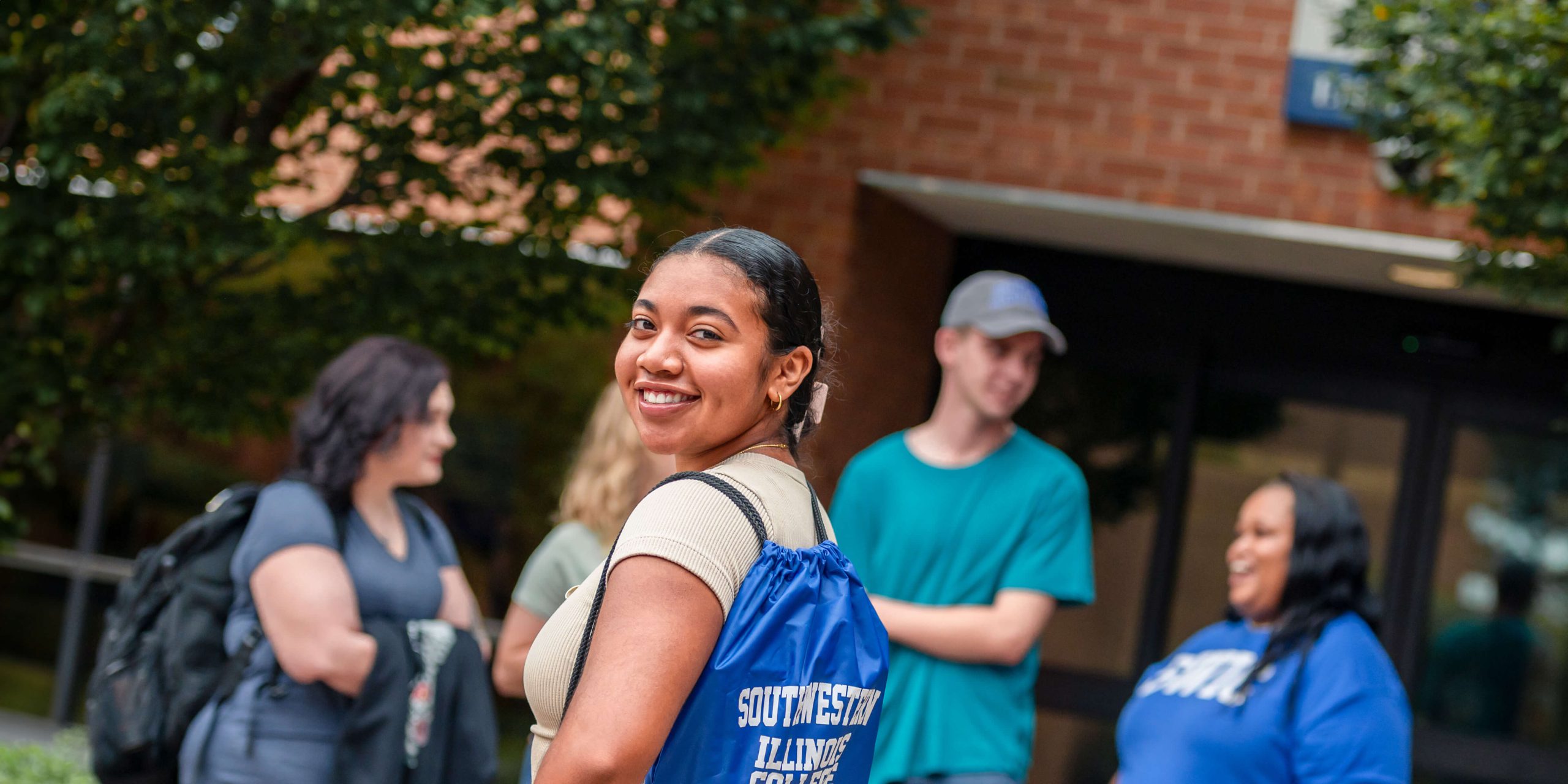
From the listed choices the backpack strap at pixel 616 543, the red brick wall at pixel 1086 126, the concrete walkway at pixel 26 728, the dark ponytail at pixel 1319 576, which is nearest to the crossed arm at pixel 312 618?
the backpack strap at pixel 616 543

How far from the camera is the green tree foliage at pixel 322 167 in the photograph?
4.22 metres

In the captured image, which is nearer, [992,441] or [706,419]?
[706,419]

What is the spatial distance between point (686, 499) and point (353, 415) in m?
1.79

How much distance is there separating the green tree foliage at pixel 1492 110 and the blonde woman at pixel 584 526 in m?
2.22

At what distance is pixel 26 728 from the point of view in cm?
801

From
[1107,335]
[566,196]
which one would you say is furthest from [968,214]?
[566,196]

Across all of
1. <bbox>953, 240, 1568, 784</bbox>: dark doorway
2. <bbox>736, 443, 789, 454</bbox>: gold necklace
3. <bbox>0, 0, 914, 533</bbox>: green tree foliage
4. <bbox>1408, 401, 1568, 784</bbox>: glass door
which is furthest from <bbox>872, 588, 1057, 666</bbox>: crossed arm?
<bbox>1408, 401, 1568, 784</bbox>: glass door

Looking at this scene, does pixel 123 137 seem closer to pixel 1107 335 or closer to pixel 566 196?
pixel 566 196

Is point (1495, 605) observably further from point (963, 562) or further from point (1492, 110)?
point (963, 562)

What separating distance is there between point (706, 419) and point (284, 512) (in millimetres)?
1629

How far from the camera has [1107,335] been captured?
7.20 metres

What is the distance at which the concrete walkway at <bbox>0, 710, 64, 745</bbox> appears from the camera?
7.82 meters

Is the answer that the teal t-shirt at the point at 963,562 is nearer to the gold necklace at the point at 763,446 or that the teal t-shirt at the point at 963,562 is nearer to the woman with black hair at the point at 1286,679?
the woman with black hair at the point at 1286,679

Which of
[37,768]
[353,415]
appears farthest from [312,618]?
[37,768]
